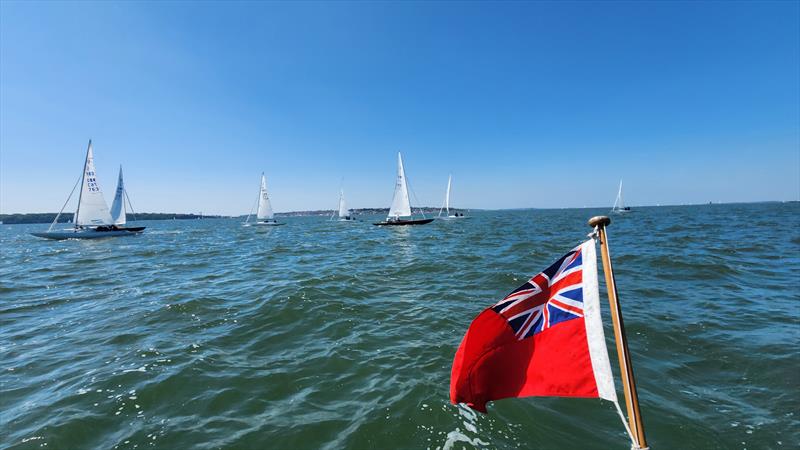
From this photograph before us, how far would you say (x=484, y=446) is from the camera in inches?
155

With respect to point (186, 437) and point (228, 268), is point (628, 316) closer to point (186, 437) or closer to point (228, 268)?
point (186, 437)

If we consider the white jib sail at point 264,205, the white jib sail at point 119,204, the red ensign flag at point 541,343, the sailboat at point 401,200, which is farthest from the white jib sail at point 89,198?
the red ensign flag at point 541,343

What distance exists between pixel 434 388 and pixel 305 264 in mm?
14295

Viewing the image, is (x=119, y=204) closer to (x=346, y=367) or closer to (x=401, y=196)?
(x=401, y=196)

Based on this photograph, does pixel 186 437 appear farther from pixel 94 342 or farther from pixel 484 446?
pixel 94 342

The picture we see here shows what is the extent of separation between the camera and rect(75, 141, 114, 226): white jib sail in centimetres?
4072

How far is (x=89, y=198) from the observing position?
41.1m

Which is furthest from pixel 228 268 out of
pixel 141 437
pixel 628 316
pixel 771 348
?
pixel 771 348

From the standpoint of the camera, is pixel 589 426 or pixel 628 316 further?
pixel 628 316

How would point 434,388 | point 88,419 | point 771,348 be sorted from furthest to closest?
point 771,348
point 434,388
point 88,419

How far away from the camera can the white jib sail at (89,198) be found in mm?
40719

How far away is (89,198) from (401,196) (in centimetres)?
4543

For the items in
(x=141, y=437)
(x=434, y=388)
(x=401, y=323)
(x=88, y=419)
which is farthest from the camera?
(x=401, y=323)

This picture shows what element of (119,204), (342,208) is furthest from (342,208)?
(119,204)
